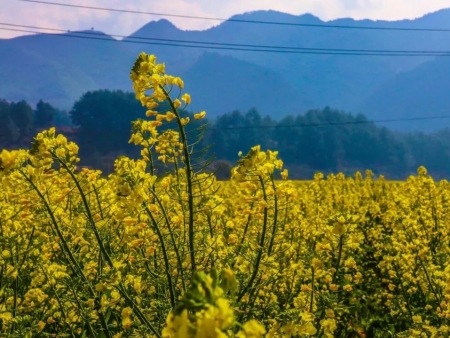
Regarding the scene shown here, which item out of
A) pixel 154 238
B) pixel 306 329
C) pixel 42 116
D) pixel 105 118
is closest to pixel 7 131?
pixel 42 116

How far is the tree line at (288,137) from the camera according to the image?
92.4m

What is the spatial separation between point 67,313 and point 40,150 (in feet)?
4.24

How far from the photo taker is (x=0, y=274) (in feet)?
11.7

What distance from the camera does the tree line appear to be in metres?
92.4

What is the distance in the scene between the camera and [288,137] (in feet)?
377

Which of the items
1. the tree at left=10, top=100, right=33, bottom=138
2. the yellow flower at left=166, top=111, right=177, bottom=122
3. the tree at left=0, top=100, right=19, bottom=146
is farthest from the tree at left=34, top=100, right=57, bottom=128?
the yellow flower at left=166, top=111, right=177, bottom=122

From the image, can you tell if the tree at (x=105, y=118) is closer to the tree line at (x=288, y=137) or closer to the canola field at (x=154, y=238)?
the tree line at (x=288, y=137)

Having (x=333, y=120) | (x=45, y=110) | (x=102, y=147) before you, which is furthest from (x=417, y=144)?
(x=45, y=110)

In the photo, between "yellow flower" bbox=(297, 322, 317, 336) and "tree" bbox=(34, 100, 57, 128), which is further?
"tree" bbox=(34, 100, 57, 128)

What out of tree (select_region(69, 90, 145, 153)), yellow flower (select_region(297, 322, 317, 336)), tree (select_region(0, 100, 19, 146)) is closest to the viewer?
yellow flower (select_region(297, 322, 317, 336))

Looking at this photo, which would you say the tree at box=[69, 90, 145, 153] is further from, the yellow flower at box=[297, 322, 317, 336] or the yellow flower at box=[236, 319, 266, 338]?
the yellow flower at box=[236, 319, 266, 338]

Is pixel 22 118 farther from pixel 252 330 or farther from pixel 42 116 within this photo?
pixel 252 330

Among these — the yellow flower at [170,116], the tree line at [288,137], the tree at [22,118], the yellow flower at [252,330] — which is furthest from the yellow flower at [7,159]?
the tree at [22,118]

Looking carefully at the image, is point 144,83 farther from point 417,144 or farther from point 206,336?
point 417,144
